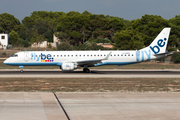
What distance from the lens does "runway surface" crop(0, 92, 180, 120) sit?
12659 mm

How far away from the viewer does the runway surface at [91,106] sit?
Answer: 41.5 feet

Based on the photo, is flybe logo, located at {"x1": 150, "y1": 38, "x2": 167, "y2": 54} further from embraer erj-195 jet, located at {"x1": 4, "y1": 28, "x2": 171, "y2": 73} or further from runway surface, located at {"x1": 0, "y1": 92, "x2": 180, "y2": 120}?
runway surface, located at {"x1": 0, "y1": 92, "x2": 180, "y2": 120}

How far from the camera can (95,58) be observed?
3778 centimetres

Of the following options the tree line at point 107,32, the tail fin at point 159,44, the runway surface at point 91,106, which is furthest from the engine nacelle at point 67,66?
the tree line at point 107,32

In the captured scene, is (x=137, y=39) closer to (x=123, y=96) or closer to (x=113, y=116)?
(x=123, y=96)

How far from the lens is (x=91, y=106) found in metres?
14.8

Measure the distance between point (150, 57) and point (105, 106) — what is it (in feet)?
84.3

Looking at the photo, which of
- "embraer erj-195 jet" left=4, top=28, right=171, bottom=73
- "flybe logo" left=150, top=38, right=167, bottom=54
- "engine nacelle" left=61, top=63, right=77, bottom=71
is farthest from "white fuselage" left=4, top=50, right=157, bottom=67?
"engine nacelle" left=61, top=63, right=77, bottom=71

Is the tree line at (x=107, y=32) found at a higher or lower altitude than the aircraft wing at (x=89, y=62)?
Result: higher

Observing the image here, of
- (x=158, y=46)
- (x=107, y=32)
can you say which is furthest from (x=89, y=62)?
(x=107, y=32)

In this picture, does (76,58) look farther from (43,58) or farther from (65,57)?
(43,58)

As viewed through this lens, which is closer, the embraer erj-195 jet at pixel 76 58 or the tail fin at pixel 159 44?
the embraer erj-195 jet at pixel 76 58

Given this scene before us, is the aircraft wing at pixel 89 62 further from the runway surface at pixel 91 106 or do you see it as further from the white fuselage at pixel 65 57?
the runway surface at pixel 91 106

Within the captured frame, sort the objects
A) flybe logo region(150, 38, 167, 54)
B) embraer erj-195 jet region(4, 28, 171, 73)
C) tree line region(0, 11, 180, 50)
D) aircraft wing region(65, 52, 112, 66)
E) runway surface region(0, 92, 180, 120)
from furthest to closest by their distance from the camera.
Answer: tree line region(0, 11, 180, 50) < flybe logo region(150, 38, 167, 54) < embraer erj-195 jet region(4, 28, 171, 73) < aircraft wing region(65, 52, 112, 66) < runway surface region(0, 92, 180, 120)
